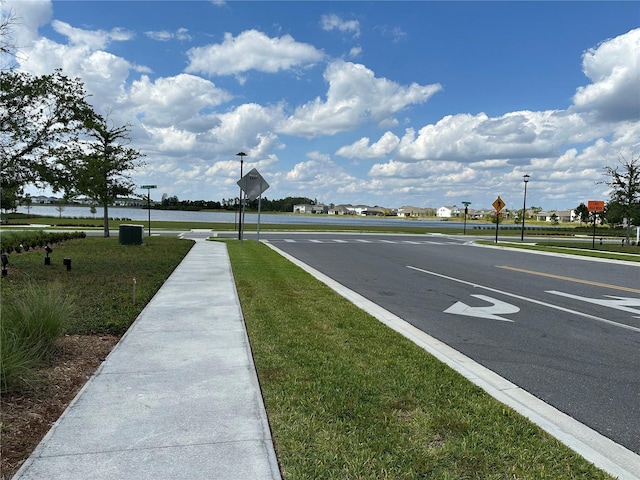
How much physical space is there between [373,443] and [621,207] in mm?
38468

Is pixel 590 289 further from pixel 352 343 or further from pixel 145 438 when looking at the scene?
pixel 145 438

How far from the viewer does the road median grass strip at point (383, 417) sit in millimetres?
2965

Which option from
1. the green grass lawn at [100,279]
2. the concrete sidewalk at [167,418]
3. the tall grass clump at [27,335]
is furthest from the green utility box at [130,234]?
the concrete sidewalk at [167,418]

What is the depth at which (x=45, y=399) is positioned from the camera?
399 cm

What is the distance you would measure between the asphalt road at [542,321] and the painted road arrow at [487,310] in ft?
0.06

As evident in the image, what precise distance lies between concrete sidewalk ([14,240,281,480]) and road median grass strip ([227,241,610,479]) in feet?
0.75

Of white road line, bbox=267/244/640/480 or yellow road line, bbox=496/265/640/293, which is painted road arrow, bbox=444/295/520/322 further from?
yellow road line, bbox=496/265/640/293

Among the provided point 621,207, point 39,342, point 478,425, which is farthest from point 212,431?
point 621,207

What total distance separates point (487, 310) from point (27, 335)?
23.5ft

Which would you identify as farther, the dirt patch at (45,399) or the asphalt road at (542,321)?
the asphalt road at (542,321)

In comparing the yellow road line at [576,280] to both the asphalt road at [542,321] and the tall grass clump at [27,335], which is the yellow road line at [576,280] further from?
the tall grass clump at [27,335]

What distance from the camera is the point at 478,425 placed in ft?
11.7

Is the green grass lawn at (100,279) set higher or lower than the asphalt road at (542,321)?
higher

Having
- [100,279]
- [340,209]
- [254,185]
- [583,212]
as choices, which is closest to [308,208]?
[340,209]
